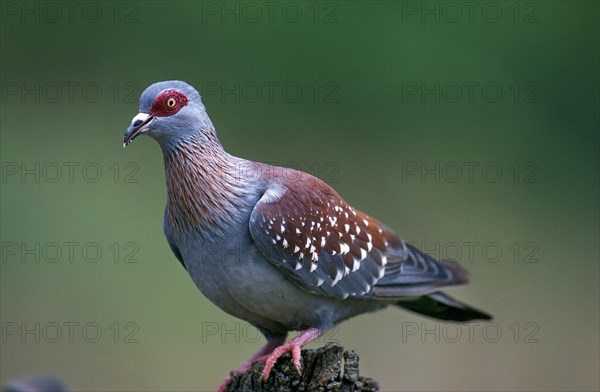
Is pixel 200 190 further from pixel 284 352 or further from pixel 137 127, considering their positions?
pixel 284 352

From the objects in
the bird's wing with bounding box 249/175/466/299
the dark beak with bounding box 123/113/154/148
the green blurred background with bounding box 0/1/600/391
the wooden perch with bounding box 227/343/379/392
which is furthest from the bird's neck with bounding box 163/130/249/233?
the green blurred background with bounding box 0/1/600/391

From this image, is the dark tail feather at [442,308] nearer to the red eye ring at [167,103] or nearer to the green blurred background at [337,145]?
the red eye ring at [167,103]

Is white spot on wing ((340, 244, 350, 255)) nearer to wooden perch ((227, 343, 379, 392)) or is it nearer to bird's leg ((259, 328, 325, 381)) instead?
bird's leg ((259, 328, 325, 381))

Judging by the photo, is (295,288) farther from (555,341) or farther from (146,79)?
(146,79)

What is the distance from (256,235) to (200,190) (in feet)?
1.35

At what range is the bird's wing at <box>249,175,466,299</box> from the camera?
509 cm

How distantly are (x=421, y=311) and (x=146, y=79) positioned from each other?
505 cm

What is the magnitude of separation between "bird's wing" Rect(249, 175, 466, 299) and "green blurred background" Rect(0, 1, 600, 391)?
9.05 ft

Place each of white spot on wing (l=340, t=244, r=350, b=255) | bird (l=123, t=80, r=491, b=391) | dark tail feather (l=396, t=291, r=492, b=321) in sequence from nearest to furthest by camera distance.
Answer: bird (l=123, t=80, r=491, b=391)
white spot on wing (l=340, t=244, r=350, b=255)
dark tail feather (l=396, t=291, r=492, b=321)

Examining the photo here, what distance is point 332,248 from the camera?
5387 millimetres

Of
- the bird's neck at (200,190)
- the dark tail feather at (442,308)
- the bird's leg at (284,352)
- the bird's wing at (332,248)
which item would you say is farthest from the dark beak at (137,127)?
the dark tail feather at (442,308)

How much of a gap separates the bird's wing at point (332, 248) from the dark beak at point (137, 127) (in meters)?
0.76

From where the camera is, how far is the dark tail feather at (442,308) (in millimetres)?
5867

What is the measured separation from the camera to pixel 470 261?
9273mm
